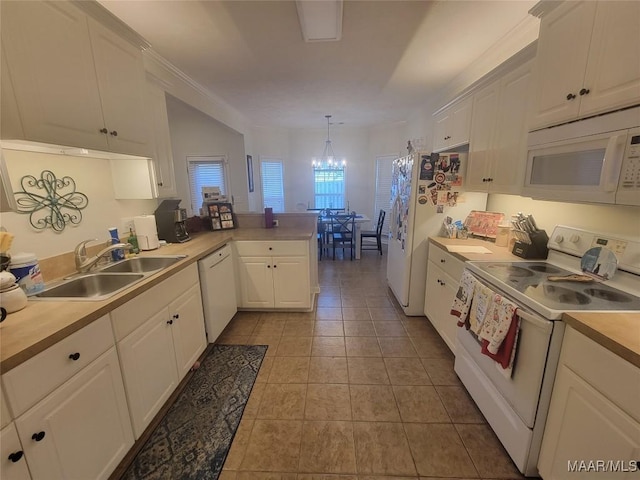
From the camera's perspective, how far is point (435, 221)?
8.75ft

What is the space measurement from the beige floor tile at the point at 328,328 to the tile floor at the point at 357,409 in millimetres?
11

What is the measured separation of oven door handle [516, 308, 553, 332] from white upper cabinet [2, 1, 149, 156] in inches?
92.7

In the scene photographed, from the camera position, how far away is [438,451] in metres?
1.46

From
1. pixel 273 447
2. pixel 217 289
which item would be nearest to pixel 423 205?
pixel 217 289

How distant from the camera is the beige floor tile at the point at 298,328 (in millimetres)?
2610

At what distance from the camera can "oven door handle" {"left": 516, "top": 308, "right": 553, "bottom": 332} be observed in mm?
1139

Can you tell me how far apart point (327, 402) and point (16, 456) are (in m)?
1.46

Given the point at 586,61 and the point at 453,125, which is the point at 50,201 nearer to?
the point at 586,61

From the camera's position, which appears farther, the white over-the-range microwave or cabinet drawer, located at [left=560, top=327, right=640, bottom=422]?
the white over-the-range microwave

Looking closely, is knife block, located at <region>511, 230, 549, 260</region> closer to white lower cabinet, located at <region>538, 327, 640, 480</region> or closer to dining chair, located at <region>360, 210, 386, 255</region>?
white lower cabinet, located at <region>538, 327, 640, 480</region>

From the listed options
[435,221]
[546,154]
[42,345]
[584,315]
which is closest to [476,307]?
[584,315]

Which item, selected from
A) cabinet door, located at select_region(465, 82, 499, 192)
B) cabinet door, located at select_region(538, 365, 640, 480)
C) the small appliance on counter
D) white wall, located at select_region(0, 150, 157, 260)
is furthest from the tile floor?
cabinet door, located at select_region(465, 82, 499, 192)

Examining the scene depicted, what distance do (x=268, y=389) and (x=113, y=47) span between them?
242cm

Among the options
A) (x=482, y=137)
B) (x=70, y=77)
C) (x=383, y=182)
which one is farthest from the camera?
(x=383, y=182)
